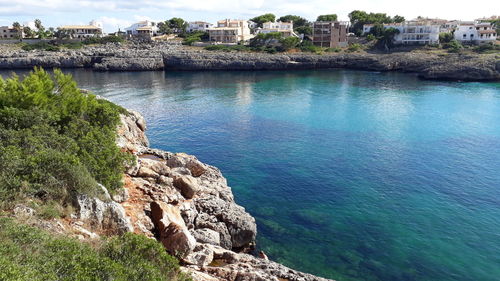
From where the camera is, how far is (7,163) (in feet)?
56.8

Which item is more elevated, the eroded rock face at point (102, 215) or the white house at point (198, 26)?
the white house at point (198, 26)

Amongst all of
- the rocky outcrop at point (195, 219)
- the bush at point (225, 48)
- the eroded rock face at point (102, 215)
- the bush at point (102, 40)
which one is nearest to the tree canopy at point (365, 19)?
the bush at point (225, 48)

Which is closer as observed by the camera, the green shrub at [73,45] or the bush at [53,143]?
the bush at [53,143]

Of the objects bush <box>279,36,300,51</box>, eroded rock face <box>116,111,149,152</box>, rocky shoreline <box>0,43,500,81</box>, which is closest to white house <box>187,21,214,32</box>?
rocky shoreline <box>0,43,500,81</box>

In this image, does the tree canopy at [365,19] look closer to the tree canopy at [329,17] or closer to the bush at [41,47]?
the tree canopy at [329,17]

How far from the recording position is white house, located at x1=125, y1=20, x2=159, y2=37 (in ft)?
552

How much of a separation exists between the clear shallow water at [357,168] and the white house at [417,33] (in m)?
61.3

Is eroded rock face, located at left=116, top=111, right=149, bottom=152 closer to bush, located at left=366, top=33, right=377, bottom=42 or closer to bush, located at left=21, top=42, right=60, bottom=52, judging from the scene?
bush, located at left=21, top=42, right=60, bottom=52

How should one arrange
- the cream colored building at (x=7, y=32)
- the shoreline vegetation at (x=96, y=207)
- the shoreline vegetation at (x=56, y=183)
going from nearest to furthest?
1. the shoreline vegetation at (x=56, y=183)
2. the shoreline vegetation at (x=96, y=207)
3. the cream colored building at (x=7, y=32)

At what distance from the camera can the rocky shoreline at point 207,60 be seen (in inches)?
4427

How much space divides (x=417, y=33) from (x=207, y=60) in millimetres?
76212

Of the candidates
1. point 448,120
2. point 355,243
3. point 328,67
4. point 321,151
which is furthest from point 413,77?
point 355,243

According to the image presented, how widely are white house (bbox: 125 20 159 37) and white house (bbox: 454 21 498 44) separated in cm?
12260

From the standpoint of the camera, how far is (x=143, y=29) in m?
168
